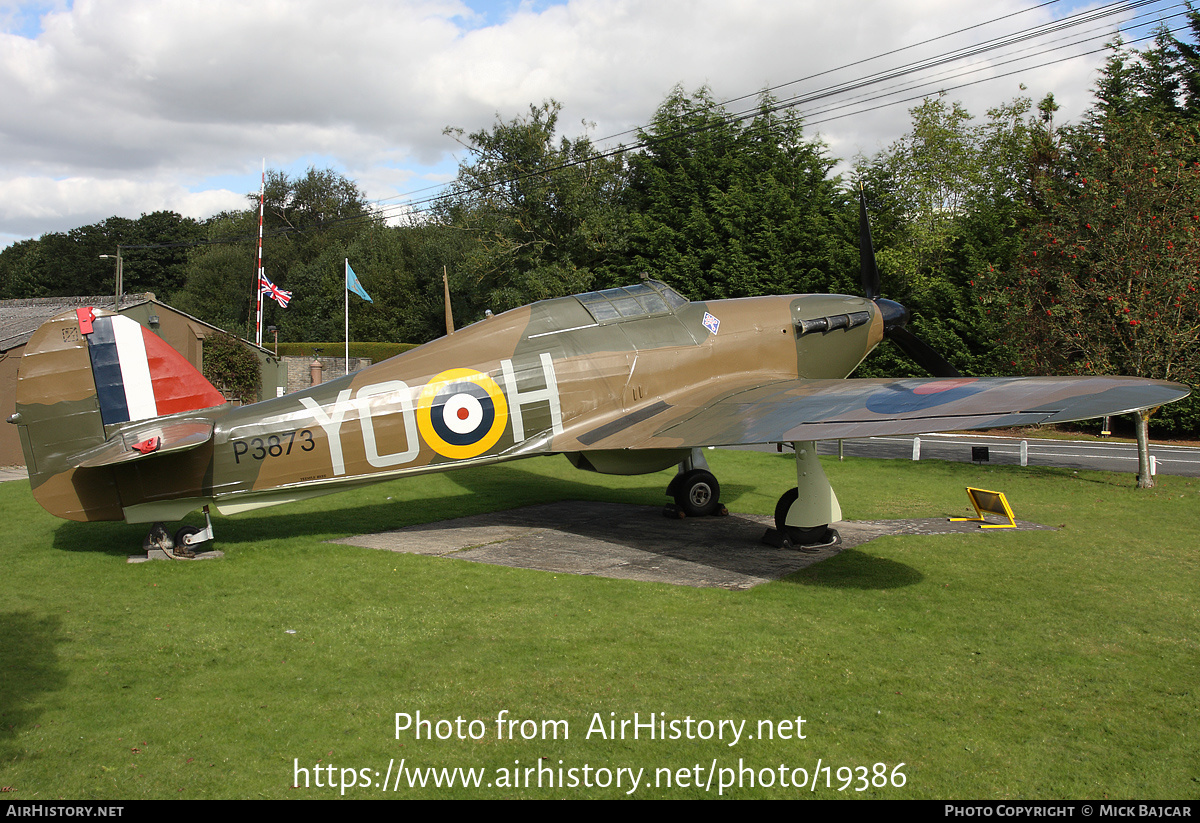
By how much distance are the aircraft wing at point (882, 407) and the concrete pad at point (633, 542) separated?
1.43 meters

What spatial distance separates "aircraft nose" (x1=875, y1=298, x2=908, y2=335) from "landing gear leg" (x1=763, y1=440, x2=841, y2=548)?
12.6ft

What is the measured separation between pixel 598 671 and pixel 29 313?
29.1m

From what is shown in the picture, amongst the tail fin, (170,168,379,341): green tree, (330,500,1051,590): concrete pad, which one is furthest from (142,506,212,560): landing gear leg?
(170,168,379,341): green tree

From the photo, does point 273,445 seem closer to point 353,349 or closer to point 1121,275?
point 1121,275

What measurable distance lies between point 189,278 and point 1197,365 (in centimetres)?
6965

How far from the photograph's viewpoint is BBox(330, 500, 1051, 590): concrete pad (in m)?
8.15

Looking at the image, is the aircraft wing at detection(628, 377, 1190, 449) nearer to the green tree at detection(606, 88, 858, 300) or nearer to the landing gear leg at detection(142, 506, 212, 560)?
the landing gear leg at detection(142, 506, 212, 560)

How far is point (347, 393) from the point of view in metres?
8.45

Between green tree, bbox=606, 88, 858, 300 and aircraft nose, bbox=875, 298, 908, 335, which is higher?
green tree, bbox=606, 88, 858, 300

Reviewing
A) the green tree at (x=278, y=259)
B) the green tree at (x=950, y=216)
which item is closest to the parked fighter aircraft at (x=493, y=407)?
the green tree at (x=950, y=216)

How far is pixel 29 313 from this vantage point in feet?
84.1

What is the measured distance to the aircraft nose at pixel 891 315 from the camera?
11420 mm

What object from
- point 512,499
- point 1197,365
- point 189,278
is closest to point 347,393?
point 512,499
